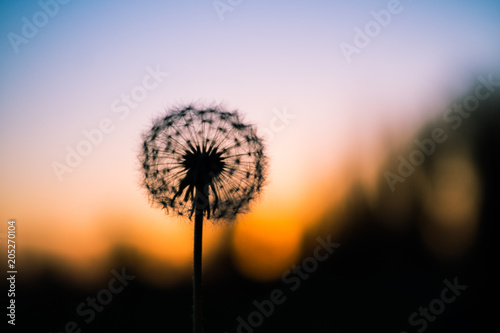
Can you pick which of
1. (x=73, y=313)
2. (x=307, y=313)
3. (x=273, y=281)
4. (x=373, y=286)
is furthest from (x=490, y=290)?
(x=73, y=313)

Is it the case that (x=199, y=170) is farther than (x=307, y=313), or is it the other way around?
(x=307, y=313)

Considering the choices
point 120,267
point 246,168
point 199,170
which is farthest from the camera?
point 120,267

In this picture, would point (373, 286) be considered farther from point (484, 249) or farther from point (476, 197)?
point (476, 197)

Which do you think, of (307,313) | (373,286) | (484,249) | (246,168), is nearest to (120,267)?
(246,168)

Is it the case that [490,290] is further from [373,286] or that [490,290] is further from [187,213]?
[187,213]

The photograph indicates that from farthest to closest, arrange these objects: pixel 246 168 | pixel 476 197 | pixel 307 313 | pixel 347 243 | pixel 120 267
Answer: pixel 347 243
pixel 476 197
pixel 307 313
pixel 120 267
pixel 246 168

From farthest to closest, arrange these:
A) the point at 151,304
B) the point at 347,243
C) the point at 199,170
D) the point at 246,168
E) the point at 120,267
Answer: the point at 347,243
the point at 151,304
the point at 120,267
the point at 246,168
the point at 199,170

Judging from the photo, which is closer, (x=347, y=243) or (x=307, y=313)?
(x=307, y=313)

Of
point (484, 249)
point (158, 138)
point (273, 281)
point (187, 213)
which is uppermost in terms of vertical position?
point (158, 138)

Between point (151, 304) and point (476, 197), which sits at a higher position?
point (476, 197)
